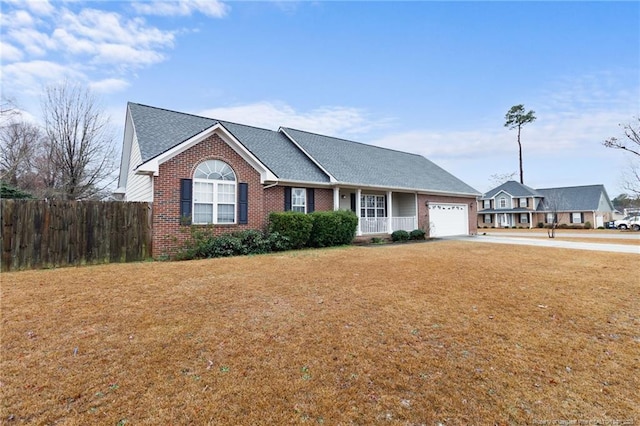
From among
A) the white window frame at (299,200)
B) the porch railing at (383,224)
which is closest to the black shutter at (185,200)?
the white window frame at (299,200)

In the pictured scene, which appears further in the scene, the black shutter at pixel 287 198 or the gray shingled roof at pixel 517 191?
the gray shingled roof at pixel 517 191

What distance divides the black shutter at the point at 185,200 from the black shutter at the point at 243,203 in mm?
1897

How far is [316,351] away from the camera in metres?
3.61

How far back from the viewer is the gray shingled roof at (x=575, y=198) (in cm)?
4012

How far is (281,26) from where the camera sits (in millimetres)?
13477

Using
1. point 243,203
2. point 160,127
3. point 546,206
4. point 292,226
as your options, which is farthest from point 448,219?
point 546,206

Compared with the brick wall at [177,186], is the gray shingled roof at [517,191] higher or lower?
higher

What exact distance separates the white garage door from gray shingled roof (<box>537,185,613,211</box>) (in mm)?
25813

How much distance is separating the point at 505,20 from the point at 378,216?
11.2 m

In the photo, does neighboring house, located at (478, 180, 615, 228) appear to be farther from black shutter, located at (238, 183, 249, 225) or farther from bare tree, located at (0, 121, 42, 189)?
bare tree, located at (0, 121, 42, 189)

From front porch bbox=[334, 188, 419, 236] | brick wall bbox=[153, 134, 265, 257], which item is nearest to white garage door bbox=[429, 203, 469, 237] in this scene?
front porch bbox=[334, 188, 419, 236]

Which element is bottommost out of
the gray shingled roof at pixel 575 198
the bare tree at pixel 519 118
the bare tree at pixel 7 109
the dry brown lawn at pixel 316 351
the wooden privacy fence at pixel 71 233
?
the dry brown lawn at pixel 316 351

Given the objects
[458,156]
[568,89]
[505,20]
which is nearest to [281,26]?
[505,20]

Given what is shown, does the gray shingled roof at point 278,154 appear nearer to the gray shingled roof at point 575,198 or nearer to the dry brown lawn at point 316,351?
the dry brown lawn at point 316,351
